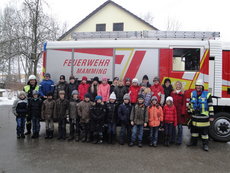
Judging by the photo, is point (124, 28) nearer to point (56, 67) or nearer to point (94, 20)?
point (94, 20)

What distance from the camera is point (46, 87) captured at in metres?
6.25

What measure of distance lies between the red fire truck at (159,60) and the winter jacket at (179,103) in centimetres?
40

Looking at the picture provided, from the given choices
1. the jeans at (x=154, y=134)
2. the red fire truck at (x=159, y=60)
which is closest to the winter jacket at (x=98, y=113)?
the red fire truck at (x=159, y=60)

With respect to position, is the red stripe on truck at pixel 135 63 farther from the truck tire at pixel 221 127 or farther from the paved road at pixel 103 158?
the truck tire at pixel 221 127

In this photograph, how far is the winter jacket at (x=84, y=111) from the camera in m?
5.61

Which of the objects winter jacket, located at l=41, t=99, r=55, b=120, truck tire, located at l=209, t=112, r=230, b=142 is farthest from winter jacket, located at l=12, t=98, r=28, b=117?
truck tire, located at l=209, t=112, r=230, b=142

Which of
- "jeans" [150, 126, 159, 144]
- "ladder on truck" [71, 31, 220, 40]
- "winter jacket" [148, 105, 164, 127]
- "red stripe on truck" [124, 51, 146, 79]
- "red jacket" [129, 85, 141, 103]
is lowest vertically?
"jeans" [150, 126, 159, 144]

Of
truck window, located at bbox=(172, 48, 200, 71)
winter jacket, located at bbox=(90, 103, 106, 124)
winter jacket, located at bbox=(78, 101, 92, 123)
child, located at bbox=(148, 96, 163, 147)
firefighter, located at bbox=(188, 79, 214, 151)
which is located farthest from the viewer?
truck window, located at bbox=(172, 48, 200, 71)

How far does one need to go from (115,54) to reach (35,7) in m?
9.22

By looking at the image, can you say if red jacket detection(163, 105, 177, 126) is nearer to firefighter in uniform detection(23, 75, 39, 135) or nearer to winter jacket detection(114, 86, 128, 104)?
winter jacket detection(114, 86, 128, 104)

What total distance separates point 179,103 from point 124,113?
1644 millimetres

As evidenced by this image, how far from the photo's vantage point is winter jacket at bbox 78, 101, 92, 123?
5.61 metres

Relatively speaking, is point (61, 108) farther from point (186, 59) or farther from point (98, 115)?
point (186, 59)

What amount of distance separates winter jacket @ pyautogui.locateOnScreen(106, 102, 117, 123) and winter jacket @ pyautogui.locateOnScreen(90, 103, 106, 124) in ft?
0.40
